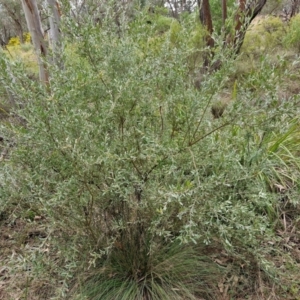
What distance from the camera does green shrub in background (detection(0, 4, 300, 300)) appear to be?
1413mm

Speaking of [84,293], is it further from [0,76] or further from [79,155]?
[0,76]

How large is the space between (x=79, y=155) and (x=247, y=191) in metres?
0.90

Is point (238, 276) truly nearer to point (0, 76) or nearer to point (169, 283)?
point (169, 283)

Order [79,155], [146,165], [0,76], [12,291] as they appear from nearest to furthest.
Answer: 1. [79,155]
2. [0,76]
3. [146,165]
4. [12,291]

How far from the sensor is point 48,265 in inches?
65.2

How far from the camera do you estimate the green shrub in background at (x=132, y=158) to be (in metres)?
1.41

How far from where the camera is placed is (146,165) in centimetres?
154

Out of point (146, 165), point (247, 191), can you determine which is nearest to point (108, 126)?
point (146, 165)

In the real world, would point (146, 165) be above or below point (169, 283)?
above

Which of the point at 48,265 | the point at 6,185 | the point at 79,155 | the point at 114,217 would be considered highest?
the point at 79,155

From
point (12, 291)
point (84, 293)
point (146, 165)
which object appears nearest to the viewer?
point (146, 165)

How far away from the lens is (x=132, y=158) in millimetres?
1394

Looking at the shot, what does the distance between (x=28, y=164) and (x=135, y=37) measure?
0.87 meters

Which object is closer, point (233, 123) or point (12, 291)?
point (233, 123)
